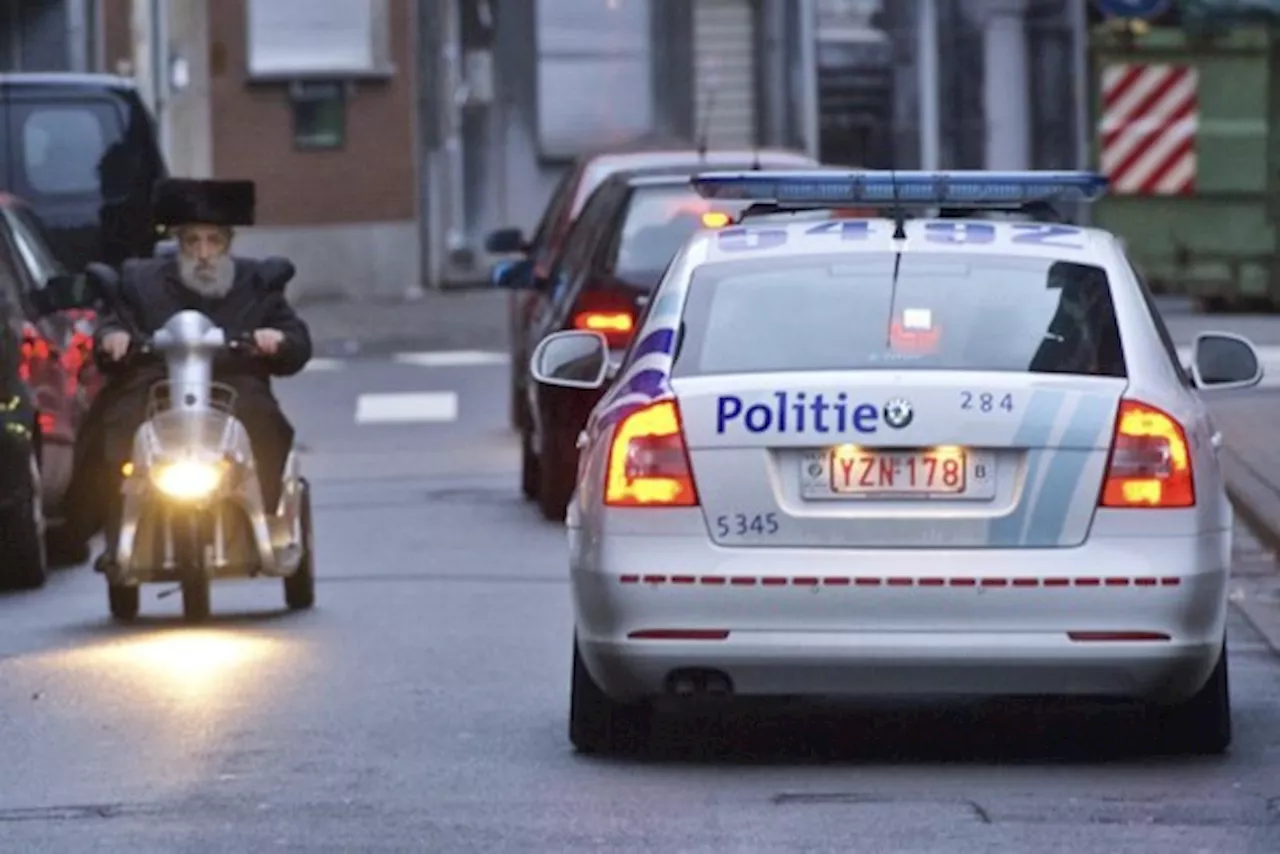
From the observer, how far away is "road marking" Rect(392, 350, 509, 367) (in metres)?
28.7

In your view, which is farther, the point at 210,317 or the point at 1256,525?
the point at 1256,525

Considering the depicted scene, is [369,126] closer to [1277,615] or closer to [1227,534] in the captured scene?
[1277,615]

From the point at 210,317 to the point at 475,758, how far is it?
4.00m

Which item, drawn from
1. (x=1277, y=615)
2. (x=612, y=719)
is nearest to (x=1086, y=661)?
(x=612, y=719)

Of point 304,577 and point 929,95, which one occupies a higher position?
point 929,95

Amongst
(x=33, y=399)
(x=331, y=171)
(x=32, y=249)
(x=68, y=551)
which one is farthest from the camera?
(x=331, y=171)

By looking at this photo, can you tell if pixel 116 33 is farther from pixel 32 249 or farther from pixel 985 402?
pixel 985 402

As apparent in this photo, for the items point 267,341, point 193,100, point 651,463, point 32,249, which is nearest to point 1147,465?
point 651,463

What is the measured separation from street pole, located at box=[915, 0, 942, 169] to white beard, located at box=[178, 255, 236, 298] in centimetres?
2228

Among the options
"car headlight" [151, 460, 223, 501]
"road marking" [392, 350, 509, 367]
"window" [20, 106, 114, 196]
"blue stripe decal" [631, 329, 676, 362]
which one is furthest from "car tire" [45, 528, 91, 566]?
"road marking" [392, 350, 509, 367]

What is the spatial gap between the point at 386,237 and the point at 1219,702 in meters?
25.5

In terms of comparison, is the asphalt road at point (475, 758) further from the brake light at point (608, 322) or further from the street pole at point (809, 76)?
the street pole at point (809, 76)

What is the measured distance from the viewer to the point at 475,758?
10.2 meters

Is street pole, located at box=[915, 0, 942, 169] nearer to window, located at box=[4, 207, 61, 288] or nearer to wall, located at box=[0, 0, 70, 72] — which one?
wall, located at box=[0, 0, 70, 72]
